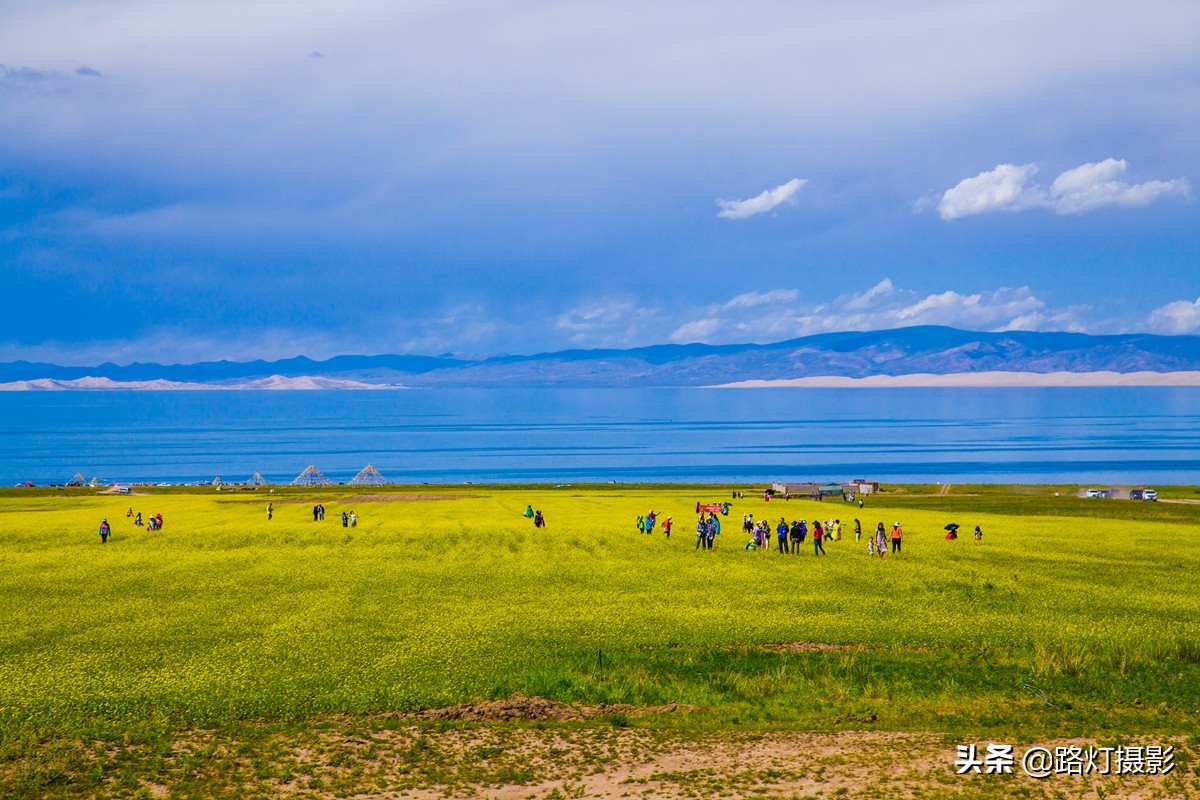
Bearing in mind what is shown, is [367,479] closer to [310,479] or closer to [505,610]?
[310,479]

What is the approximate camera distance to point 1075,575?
43688 millimetres

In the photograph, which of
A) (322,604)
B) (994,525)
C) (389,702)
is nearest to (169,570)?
(322,604)

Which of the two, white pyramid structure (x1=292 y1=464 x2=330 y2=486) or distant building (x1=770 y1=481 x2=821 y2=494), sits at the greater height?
white pyramid structure (x1=292 y1=464 x2=330 y2=486)

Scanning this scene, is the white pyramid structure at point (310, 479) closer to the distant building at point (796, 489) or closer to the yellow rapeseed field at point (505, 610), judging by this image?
the distant building at point (796, 489)

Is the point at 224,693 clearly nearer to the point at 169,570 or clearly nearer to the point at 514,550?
the point at 169,570

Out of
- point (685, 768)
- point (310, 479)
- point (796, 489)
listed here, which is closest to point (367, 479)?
point (310, 479)

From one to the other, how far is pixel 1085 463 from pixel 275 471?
503 feet

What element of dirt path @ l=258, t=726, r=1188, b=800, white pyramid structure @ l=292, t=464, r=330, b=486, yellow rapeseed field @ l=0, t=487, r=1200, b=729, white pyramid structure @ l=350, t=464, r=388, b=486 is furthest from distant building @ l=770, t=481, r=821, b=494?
dirt path @ l=258, t=726, r=1188, b=800

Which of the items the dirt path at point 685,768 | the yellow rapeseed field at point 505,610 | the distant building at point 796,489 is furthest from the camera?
the distant building at point 796,489

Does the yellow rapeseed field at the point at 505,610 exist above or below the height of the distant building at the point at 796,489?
below

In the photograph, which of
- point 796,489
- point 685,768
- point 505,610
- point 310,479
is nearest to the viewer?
point 685,768

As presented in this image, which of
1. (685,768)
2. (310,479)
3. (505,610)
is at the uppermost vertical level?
(310,479)

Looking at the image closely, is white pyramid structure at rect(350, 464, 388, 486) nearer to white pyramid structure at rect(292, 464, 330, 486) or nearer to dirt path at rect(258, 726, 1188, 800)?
white pyramid structure at rect(292, 464, 330, 486)

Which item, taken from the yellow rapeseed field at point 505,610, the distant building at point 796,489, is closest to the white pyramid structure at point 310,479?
the distant building at point 796,489
